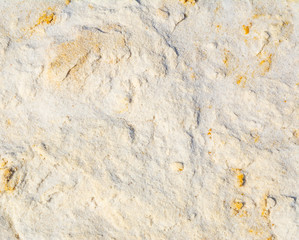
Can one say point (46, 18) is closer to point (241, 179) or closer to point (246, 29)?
point (246, 29)

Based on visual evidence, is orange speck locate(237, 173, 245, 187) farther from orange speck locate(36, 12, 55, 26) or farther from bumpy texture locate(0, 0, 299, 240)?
orange speck locate(36, 12, 55, 26)

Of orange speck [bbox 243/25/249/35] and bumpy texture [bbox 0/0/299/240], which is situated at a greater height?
orange speck [bbox 243/25/249/35]

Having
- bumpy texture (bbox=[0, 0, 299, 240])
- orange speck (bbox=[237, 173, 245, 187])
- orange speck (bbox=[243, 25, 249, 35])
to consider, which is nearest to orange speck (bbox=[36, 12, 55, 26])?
bumpy texture (bbox=[0, 0, 299, 240])

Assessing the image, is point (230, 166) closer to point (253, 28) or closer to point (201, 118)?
point (201, 118)

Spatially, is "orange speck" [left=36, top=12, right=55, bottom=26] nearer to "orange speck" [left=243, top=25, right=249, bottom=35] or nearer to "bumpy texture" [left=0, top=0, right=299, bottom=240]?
"bumpy texture" [left=0, top=0, right=299, bottom=240]

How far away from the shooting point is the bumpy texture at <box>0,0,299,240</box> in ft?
5.59

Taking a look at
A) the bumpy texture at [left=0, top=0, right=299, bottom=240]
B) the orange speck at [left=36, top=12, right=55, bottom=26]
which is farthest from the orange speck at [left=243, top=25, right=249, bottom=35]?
the orange speck at [left=36, top=12, right=55, bottom=26]

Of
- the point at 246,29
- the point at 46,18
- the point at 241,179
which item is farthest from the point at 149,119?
the point at 46,18

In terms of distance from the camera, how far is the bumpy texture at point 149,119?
5.59 feet

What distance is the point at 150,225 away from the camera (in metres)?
1.69

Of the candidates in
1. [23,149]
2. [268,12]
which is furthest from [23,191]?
[268,12]

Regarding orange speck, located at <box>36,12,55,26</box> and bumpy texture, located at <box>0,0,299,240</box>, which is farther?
orange speck, located at <box>36,12,55,26</box>

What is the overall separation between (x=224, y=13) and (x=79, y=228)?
4.96ft

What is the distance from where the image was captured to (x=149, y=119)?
6.11 feet
